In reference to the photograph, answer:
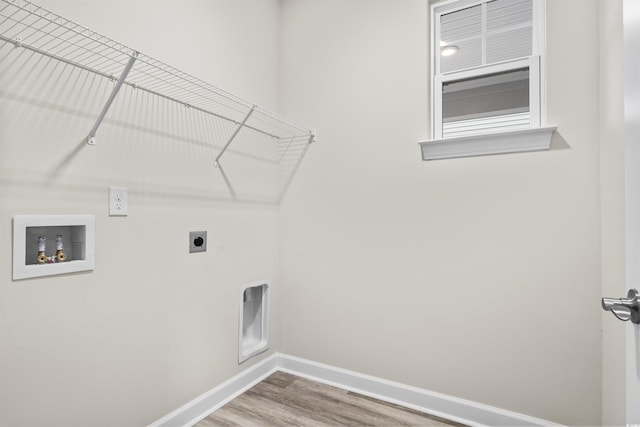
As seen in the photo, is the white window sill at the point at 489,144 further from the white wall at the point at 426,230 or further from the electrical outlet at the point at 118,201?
the electrical outlet at the point at 118,201

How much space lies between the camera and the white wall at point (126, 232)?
1116mm

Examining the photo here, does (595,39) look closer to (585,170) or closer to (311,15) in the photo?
(585,170)

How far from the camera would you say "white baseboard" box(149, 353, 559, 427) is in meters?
1.63

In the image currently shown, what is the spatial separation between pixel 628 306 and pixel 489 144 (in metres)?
1.20

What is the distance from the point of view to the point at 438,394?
1805mm

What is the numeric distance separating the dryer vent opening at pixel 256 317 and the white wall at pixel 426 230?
0.15 m

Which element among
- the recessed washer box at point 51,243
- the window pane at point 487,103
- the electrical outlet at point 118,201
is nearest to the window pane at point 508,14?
the window pane at point 487,103

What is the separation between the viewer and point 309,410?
1794 mm

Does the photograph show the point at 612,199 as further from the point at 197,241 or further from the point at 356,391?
the point at 197,241

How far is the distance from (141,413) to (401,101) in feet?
6.57

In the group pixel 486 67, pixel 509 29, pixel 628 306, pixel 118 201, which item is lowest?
pixel 628 306

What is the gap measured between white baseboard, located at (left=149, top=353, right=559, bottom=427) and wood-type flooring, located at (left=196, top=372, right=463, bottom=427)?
5 centimetres

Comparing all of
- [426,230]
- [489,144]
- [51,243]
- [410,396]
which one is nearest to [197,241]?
[51,243]

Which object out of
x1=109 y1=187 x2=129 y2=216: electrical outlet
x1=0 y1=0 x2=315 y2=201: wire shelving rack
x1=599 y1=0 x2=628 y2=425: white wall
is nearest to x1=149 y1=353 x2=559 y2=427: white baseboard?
x1=599 y1=0 x2=628 y2=425: white wall
